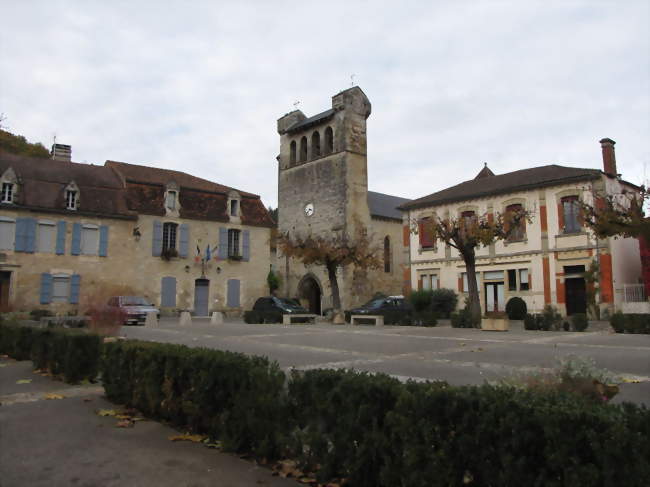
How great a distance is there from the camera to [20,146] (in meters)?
31.8

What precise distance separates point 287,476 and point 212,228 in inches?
1042

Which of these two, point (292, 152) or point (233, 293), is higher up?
point (292, 152)

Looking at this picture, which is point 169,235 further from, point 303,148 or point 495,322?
point 495,322

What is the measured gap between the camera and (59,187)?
2555cm

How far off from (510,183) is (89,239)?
70.6ft

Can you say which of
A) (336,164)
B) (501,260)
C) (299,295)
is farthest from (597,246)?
(299,295)

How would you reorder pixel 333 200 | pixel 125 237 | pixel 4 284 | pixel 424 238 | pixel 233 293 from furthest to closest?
pixel 333 200, pixel 233 293, pixel 424 238, pixel 125 237, pixel 4 284

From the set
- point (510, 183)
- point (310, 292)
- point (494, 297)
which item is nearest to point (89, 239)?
point (310, 292)

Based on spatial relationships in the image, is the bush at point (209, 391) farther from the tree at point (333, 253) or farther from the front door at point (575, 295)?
the front door at point (575, 295)

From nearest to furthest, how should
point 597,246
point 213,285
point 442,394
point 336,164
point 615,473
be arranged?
point 615,473, point 442,394, point 597,246, point 213,285, point 336,164

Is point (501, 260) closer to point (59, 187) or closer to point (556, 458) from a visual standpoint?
point (59, 187)

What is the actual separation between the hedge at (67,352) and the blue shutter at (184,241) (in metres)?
19.6

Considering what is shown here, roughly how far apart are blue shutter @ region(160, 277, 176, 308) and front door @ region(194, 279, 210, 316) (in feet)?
4.25

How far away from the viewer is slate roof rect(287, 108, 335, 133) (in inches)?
1335
